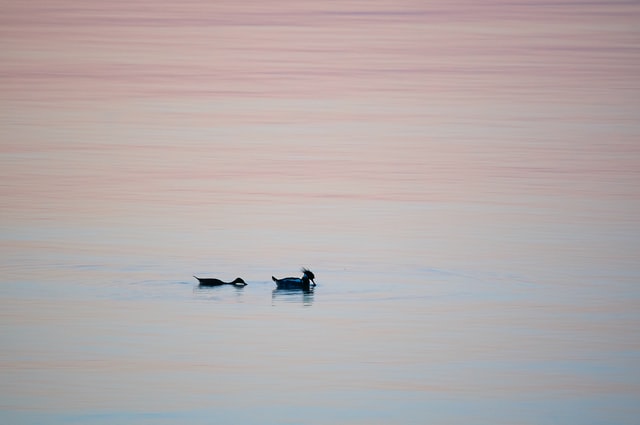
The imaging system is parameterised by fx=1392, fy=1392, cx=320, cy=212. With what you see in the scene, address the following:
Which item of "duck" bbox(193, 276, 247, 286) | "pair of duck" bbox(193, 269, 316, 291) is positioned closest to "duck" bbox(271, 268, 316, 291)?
"pair of duck" bbox(193, 269, 316, 291)

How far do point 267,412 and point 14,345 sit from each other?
2821 millimetres

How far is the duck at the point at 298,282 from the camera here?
14.4 m

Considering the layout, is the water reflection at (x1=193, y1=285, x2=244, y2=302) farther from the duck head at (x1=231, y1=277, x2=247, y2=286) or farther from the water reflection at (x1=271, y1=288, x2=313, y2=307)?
the water reflection at (x1=271, y1=288, x2=313, y2=307)

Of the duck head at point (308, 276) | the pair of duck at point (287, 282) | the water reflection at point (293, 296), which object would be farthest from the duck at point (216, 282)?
the duck head at point (308, 276)

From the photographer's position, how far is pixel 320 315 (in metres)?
13.2

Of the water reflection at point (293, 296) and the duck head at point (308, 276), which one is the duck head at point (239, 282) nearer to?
the water reflection at point (293, 296)

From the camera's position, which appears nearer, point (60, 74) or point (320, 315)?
point (320, 315)

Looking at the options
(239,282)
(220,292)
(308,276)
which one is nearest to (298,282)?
(308,276)

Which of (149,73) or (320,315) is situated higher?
(149,73)

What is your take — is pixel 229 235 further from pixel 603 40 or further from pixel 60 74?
pixel 603 40

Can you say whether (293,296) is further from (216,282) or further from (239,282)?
(216,282)

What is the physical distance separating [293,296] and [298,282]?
0.31 m

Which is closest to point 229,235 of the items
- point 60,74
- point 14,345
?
point 14,345

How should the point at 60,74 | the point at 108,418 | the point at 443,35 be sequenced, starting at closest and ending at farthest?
1. the point at 108,418
2. the point at 60,74
3. the point at 443,35
